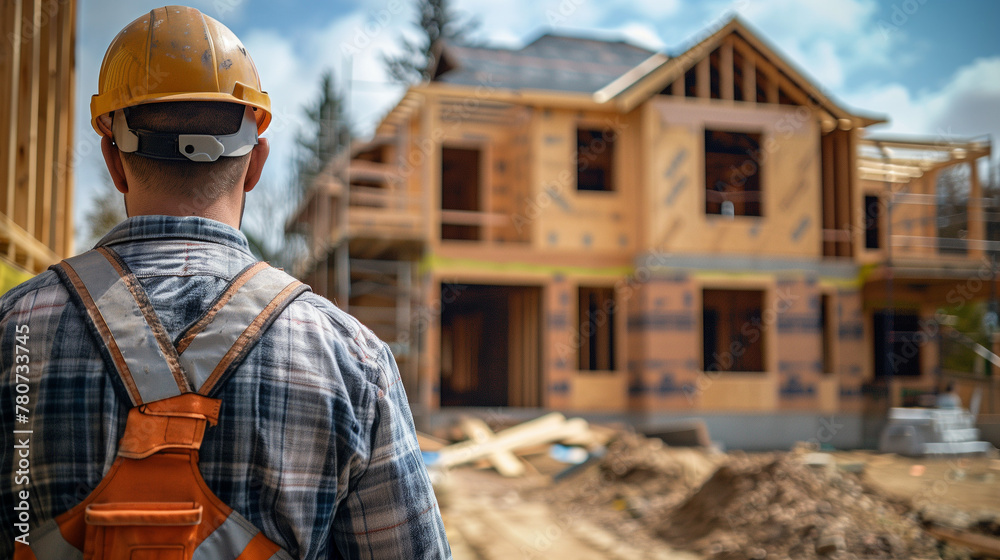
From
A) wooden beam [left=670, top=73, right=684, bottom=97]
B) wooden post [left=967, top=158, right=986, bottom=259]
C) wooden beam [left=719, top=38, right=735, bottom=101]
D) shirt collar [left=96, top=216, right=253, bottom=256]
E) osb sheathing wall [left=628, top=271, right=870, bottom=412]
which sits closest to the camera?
shirt collar [left=96, top=216, right=253, bottom=256]

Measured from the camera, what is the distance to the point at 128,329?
3.91ft

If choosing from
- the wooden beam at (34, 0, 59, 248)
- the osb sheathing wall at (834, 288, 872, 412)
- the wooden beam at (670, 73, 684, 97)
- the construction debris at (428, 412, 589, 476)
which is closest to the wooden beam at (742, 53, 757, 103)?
the wooden beam at (670, 73, 684, 97)

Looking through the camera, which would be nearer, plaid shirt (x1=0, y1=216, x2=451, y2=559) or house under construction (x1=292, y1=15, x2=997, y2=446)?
plaid shirt (x1=0, y1=216, x2=451, y2=559)

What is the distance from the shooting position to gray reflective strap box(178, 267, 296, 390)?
1.19 m

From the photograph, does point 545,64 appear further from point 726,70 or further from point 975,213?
point 975,213

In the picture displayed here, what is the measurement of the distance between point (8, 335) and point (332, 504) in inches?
23.0

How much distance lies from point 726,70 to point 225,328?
16866 millimetres

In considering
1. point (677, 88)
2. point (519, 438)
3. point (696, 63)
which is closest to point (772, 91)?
point (696, 63)

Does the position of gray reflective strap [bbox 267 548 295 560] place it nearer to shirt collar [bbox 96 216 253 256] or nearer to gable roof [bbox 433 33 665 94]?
shirt collar [bbox 96 216 253 256]

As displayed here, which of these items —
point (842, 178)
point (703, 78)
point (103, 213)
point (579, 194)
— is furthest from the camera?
point (103, 213)

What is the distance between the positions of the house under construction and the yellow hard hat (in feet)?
44.8

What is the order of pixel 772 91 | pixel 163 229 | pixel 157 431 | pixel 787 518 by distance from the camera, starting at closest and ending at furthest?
pixel 157 431, pixel 163 229, pixel 787 518, pixel 772 91

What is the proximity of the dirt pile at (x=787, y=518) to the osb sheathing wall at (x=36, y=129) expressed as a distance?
21.2 ft

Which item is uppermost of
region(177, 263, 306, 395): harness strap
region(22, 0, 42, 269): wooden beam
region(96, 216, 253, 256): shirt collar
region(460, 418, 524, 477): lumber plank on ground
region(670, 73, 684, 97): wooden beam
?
region(670, 73, 684, 97): wooden beam
